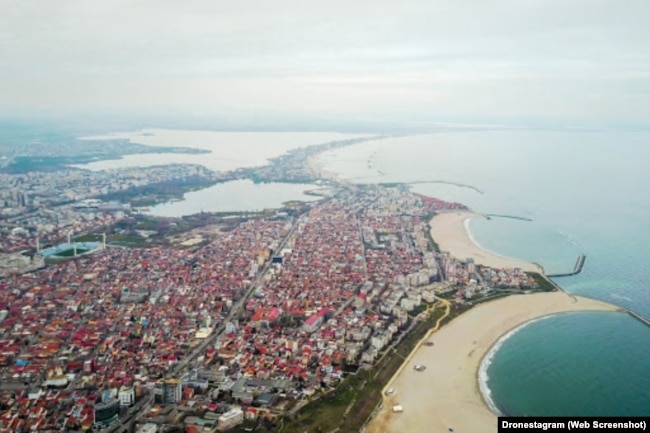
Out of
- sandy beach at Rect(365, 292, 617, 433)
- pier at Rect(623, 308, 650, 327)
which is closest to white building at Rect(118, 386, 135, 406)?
sandy beach at Rect(365, 292, 617, 433)

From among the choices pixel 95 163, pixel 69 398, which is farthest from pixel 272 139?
pixel 69 398

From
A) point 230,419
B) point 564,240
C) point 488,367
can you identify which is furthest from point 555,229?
point 230,419

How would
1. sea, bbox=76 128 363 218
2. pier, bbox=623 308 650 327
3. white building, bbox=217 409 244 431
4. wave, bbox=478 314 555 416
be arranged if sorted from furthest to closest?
sea, bbox=76 128 363 218 → pier, bbox=623 308 650 327 → wave, bbox=478 314 555 416 → white building, bbox=217 409 244 431

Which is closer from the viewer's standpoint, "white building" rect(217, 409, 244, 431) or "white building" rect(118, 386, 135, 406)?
"white building" rect(217, 409, 244, 431)

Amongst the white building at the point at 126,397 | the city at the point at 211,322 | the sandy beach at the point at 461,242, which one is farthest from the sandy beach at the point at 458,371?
the white building at the point at 126,397

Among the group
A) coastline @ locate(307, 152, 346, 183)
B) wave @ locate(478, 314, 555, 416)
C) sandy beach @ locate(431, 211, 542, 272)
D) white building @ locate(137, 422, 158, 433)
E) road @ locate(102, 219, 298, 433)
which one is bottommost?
road @ locate(102, 219, 298, 433)

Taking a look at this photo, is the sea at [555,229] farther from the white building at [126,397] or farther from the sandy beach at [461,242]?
the white building at [126,397]

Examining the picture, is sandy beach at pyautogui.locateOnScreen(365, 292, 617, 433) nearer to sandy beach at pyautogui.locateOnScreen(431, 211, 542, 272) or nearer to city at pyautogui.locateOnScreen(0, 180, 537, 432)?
city at pyautogui.locateOnScreen(0, 180, 537, 432)

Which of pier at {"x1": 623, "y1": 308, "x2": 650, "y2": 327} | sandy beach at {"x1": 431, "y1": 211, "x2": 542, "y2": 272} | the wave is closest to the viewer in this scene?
the wave
